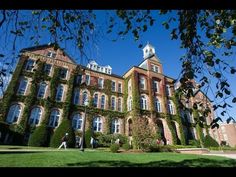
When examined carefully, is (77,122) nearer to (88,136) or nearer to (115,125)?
(88,136)

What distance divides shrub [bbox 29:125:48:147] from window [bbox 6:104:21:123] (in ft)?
12.1

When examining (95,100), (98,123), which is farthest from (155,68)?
(98,123)

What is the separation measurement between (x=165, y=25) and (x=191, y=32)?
90 centimetres

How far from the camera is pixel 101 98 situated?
3509 centimetres

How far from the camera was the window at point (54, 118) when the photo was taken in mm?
28608

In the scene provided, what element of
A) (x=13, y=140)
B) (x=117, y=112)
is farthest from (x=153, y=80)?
(x=13, y=140)

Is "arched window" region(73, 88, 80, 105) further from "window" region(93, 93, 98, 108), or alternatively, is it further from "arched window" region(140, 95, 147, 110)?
"arched window" region(140, 95, 147, 110)

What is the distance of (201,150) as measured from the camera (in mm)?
23000

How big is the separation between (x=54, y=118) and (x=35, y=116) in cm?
268

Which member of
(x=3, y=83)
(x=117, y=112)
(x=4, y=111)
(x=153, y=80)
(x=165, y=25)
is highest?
(x=153, y=80)

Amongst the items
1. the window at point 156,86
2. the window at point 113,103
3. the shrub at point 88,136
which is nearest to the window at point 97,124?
the shrub at point 88,136

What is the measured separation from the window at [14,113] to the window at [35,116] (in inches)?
67.2
